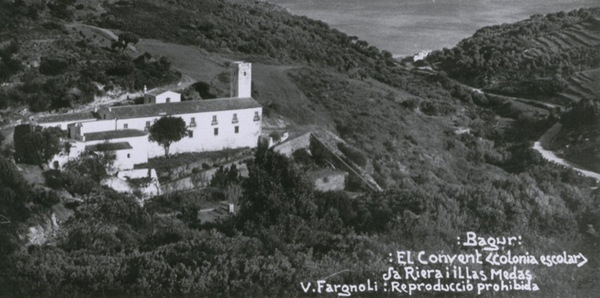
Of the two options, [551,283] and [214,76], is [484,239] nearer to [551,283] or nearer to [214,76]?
[551,283]

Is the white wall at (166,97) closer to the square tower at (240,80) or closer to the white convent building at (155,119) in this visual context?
the white convent building at (155,119)

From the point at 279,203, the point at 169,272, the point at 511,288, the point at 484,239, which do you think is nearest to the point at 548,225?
the point at 484,239

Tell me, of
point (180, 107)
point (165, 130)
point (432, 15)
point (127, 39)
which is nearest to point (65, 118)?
point (165, 130)

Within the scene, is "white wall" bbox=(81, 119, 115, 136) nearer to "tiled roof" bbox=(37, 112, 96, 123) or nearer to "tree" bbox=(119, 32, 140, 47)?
"tiled roof" bbox=(37, 112, 96, 123)

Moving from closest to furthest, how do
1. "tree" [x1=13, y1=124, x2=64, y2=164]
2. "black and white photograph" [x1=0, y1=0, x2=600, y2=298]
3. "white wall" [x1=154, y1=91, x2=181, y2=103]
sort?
"black and white photograph" [x1=0, y1=0, x2=600, y2=298], "tree" [x1=13, y1=124, x2=64, y2=164], "white wall" [x1=154, y1=91, x2=181, y2=103]

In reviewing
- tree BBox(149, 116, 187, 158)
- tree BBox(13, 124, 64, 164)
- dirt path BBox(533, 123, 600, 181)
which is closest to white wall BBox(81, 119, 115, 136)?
tree BBox(13, 124, 64, 164)

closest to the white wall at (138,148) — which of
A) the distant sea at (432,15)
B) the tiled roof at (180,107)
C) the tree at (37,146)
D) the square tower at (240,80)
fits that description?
the tiled roof at (180,107)

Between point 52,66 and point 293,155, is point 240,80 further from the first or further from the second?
point 52,66
